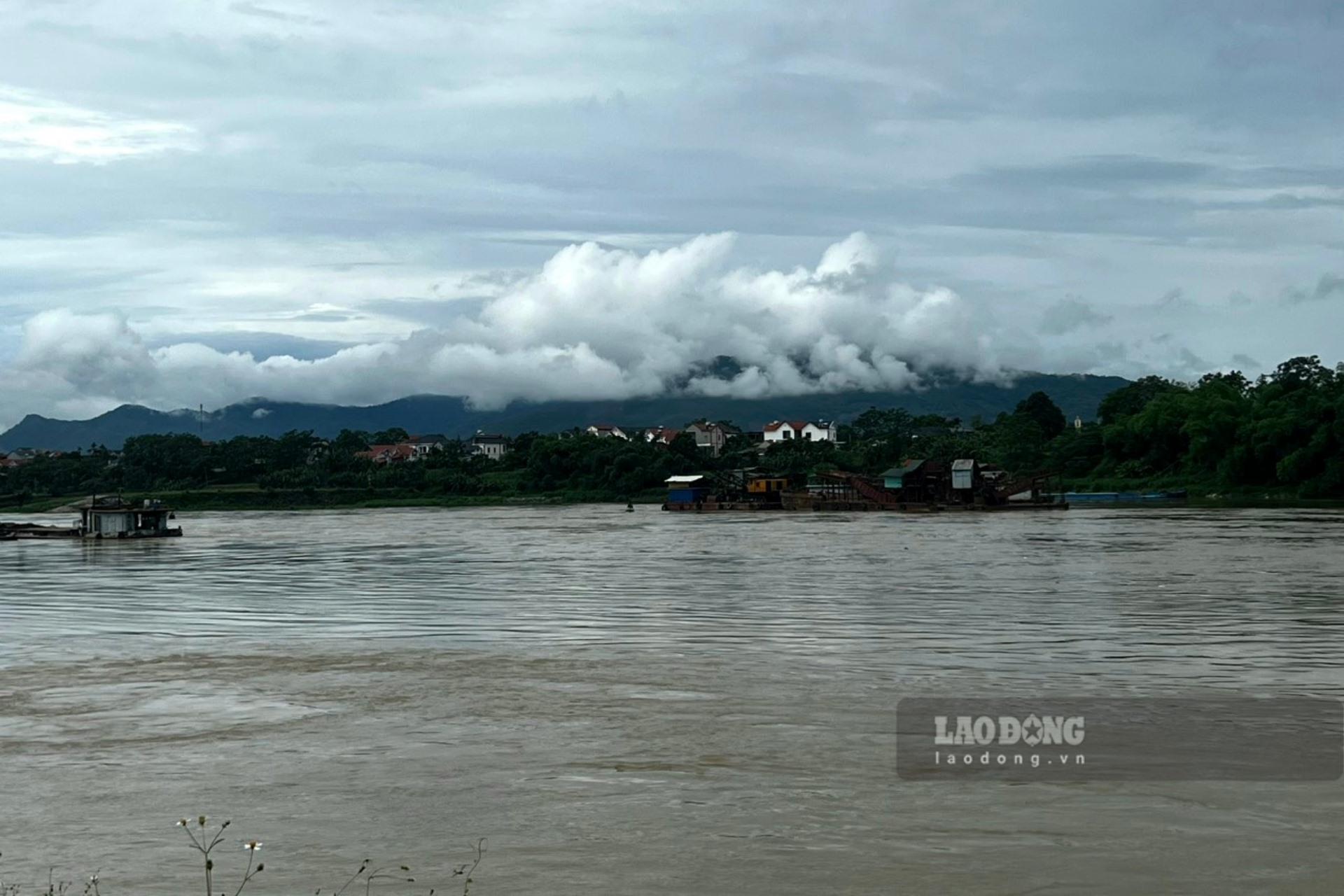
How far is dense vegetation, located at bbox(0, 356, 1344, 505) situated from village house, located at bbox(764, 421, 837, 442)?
29.5 m

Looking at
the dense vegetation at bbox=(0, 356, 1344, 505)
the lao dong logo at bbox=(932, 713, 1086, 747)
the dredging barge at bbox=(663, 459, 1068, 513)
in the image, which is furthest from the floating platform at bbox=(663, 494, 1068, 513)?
the lao dong logo at bbox=(932, 713, 1086, 747)

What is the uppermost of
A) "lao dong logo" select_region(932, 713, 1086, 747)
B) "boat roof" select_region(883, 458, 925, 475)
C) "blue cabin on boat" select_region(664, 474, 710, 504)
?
"boat roof" select_region(883, 458, 925, 475)

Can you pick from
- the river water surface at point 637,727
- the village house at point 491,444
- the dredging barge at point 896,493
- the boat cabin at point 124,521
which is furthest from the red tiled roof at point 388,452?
the river water surface at point 637,727

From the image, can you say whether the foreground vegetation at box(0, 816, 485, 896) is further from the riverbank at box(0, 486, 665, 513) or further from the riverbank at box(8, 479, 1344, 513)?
the riverbank at box(0, 486, 665, 513)

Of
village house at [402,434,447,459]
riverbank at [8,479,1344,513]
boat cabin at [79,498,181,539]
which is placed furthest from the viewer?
village house at [402,434,447,459]

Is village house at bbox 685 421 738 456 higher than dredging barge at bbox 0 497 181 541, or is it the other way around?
village house at bbox 685 421 738 456

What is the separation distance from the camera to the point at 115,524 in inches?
2253

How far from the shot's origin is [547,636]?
19.0 metres

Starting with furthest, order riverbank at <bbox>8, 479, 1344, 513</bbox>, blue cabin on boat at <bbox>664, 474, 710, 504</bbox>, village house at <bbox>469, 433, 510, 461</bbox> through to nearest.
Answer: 1. village house at <bbox>469, 433, 510, 461</bbox>
2. riverbank at <bbox>8, 479, 1344, 513</bbox>
3. blue cabin on boat at <bbox>664, 474, 710, 504</bbox>

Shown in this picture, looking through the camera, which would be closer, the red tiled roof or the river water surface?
the river water surface

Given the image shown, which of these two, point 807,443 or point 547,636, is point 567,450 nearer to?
point 807,443

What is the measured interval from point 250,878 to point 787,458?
4113 inches

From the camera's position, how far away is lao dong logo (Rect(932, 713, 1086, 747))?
36.2 feet

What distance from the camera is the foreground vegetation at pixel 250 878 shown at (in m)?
7.59
